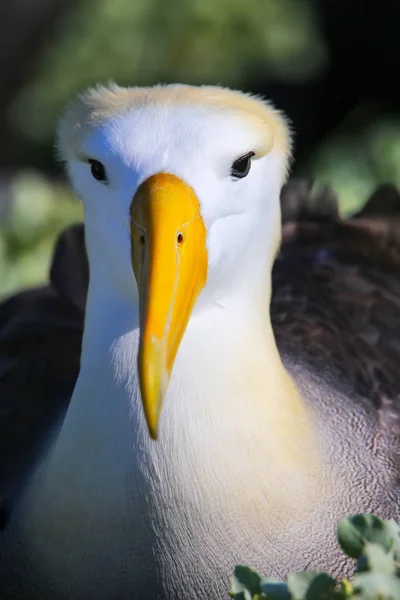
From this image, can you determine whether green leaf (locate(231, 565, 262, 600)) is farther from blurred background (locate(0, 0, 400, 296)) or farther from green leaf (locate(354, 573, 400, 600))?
blurred background (locate(0, 0, 400, 296))

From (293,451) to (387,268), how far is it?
2.74 feet

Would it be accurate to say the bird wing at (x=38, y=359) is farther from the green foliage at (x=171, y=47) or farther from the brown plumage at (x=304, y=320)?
the green foliage at (x=171, y=47)

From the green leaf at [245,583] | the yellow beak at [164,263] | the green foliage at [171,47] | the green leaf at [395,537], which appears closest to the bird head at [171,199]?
the yellow beak at [164,263]

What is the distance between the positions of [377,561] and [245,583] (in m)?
0.23

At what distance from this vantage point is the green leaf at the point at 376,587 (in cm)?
135

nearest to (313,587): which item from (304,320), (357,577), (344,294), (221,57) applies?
(357,577)

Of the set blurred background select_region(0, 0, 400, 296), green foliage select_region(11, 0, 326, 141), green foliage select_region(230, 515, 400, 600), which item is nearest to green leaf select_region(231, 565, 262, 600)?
green foliage select_region(230, 515, 400, 600)

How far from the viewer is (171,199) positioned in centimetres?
179

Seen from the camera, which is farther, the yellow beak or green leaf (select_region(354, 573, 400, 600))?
the yellow beak

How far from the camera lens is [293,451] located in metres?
2.10

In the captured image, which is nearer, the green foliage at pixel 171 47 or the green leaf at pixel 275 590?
the green leaf at pixel 275 590

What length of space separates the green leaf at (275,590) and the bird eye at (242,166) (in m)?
0.70

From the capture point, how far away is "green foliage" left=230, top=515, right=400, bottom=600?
1359mm

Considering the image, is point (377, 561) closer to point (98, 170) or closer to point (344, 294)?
point (98, 170)
